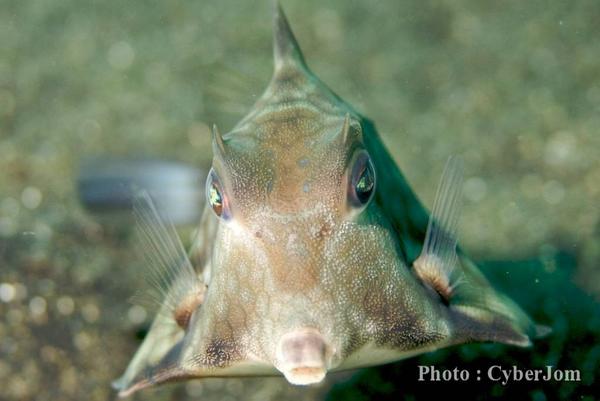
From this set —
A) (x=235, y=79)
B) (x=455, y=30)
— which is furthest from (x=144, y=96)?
(x=455, y=30)

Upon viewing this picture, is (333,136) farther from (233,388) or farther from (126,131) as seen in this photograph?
(126,131)

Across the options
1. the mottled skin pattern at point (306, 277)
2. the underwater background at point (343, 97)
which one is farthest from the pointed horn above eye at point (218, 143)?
the underwater background at point (343, 97)

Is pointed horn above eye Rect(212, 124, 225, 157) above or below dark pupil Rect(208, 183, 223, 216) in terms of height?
above

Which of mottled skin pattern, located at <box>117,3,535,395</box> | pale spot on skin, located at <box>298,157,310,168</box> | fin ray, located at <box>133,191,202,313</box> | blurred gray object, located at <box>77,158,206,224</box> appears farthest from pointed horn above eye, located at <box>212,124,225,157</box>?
blurred gray object, located at <box>77,158,206,224</box>

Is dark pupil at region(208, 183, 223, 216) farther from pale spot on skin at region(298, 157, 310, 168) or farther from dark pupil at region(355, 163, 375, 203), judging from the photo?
dark pupil at region(355, 163, 375, 203)

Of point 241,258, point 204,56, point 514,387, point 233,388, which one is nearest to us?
point 241,258

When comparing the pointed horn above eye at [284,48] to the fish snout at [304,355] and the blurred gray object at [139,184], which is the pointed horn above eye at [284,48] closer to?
the blurred gray object at [139,184]
